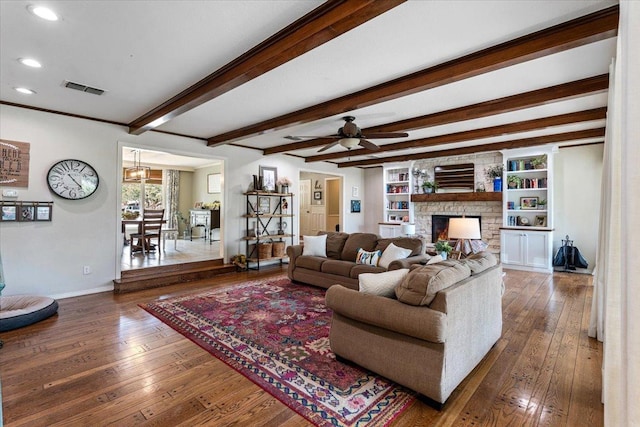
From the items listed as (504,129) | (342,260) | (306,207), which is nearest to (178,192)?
(306,207)

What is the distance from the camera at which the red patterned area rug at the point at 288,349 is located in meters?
2.07

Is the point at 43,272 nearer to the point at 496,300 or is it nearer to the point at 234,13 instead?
the point at 234,13

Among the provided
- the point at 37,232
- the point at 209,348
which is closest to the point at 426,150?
the point at 209,348

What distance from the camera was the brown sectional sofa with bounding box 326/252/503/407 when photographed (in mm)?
2021

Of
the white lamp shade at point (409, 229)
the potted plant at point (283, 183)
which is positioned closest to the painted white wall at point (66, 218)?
the potted plant at point (283, 183)

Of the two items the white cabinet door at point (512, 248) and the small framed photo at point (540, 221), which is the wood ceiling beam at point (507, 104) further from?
the small framed photo at point (540, 221)

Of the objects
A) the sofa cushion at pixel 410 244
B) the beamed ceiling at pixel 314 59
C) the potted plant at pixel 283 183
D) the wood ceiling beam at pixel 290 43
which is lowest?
the sofa cushion at pixel 410 244

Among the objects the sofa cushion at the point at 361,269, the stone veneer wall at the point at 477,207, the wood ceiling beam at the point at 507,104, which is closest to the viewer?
the wood ceiling beam at the point at 507,104

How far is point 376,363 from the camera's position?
2.32 meters

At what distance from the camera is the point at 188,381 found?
2.37 metres

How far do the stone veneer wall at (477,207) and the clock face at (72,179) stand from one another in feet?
23.3

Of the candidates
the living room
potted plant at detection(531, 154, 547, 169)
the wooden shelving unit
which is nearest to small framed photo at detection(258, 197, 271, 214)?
the wooden shelving unit

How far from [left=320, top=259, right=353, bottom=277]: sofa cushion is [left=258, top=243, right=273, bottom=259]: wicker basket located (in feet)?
6.85

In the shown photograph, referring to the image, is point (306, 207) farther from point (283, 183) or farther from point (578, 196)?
point (578, 196)
